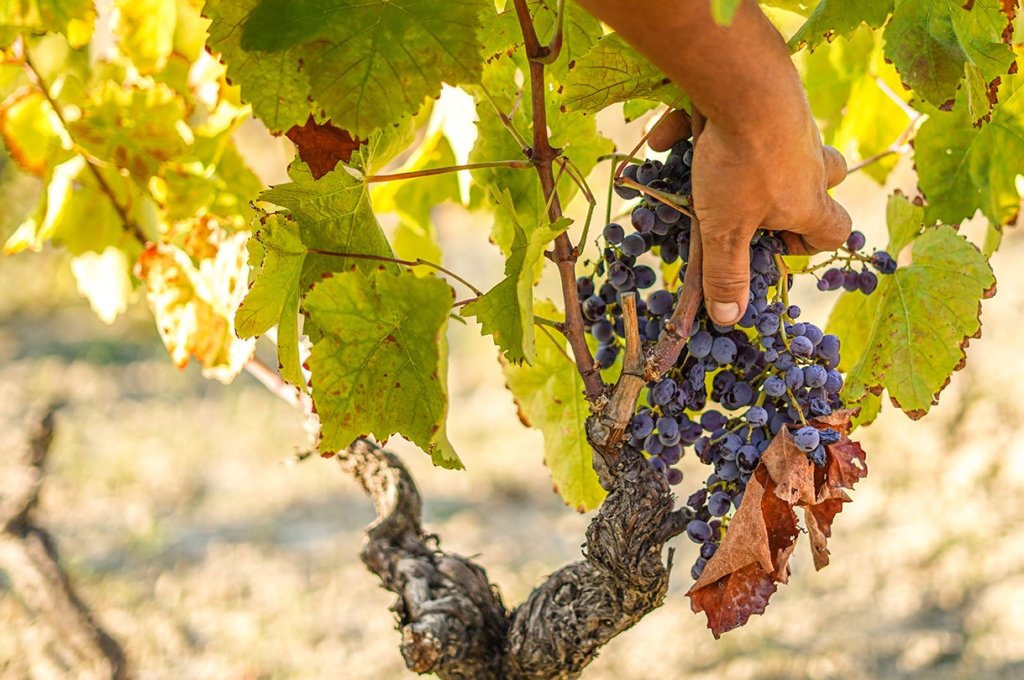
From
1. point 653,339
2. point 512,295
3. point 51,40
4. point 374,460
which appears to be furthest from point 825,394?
point 51,40

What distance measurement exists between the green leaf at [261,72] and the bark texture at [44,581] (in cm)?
126

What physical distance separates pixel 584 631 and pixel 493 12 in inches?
24.8

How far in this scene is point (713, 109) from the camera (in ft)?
1.60

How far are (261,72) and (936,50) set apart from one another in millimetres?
520

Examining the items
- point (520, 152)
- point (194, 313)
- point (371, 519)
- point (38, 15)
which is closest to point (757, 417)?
point (520, 152)

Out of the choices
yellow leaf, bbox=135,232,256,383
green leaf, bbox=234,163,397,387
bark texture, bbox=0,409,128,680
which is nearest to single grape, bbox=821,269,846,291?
green leaf, bbox=234,163,397,387

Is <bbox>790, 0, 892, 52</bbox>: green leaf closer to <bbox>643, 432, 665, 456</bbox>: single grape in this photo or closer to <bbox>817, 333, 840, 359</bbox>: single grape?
<bbox>817, 333, 840, 359</bbox>: single grape

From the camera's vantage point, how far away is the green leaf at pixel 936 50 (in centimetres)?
60

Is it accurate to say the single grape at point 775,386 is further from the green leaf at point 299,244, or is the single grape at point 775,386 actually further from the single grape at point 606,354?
the green leaf at point 299,244

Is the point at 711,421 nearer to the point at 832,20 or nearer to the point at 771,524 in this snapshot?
the point at 771,524

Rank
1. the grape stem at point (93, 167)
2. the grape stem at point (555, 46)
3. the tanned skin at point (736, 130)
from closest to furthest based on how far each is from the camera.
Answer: the tanned skin at point (736, 130) → the grape stem at point (555, 46) → the grape stem at point (93, 167)

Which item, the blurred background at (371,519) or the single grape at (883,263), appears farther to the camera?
the blurred background at (371,519)

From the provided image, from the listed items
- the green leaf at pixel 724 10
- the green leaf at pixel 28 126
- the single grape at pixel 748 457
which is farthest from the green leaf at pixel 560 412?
the green leaf at pixel 28 126

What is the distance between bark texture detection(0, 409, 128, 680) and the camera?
56.4 inches
